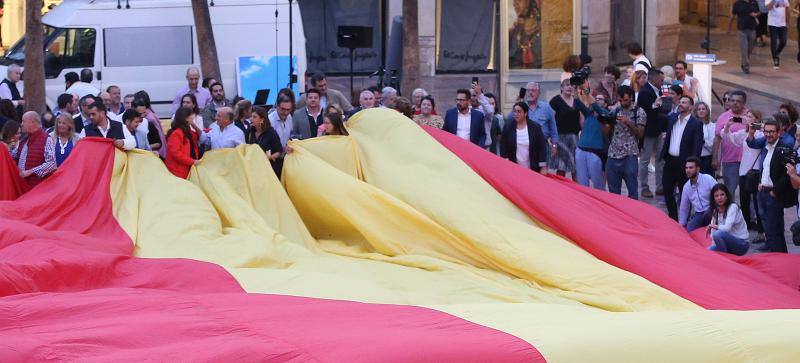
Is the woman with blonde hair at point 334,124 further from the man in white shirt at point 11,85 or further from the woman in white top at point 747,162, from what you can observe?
the man in white shirt at point 11,85

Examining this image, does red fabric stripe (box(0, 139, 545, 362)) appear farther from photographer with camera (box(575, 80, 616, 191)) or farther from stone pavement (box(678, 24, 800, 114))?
stone pavement (box(678, 24, 800, 114))

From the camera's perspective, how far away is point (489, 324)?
8.27 metres

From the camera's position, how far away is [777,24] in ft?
81.8

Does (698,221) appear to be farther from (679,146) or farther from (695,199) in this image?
(679,146)

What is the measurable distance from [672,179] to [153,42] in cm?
914

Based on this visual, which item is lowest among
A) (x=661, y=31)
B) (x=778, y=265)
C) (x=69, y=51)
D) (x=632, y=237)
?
(x=778, y=265)

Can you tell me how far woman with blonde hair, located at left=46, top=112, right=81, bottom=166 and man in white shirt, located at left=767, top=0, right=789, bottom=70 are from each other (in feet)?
50.7

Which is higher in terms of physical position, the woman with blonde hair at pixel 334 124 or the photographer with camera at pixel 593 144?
the woman with blonde hair at pixel 334 124

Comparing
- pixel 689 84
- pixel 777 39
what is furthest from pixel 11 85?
pixel 777 39

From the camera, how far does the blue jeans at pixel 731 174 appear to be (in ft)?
50.4

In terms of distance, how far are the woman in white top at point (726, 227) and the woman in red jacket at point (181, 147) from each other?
4.75m

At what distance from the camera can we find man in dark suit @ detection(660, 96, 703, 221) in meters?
15.4

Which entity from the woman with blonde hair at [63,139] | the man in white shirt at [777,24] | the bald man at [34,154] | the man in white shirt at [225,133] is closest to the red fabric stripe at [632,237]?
the man in white shirt at [225,133]

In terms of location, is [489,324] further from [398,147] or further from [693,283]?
[398,147]
